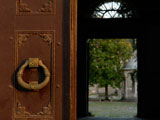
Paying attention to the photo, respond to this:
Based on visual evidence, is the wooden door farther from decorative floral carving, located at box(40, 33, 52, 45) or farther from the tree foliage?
the tree foliage

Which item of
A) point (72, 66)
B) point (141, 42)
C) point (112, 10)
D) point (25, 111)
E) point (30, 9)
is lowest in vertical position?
point (25, 111)

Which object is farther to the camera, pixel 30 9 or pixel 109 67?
pixel 109 67

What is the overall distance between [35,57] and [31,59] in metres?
0.06

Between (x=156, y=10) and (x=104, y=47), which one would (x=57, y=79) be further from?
(x=104, y=47)

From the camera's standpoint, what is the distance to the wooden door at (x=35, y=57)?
3.39m

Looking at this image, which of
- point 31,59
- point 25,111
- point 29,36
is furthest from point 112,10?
point 25,111

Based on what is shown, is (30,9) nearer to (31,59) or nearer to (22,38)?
(22,38)

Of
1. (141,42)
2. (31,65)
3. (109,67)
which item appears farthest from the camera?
(109,67)

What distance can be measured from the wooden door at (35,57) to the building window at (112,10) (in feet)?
23.0

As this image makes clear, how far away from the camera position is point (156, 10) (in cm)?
1002

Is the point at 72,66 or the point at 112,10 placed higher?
the point at 112,10

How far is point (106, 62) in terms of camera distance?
23375 mm

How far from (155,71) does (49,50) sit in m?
7.06

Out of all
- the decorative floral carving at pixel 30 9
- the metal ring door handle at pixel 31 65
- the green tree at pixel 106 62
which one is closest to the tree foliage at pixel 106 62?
the green tree at pixel 106 62
